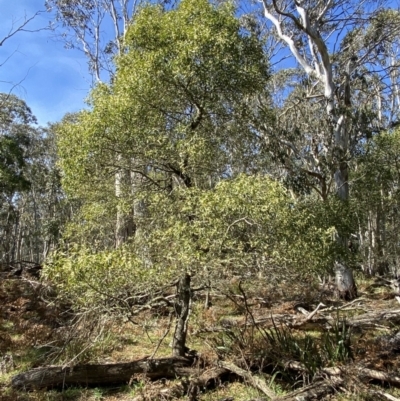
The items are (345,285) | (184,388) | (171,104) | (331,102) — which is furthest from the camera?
(331,102)

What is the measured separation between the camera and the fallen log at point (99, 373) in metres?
5.26

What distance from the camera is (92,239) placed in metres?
7.34

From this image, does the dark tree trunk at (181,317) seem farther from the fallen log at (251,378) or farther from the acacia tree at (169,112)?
the fallen log at (251,378)

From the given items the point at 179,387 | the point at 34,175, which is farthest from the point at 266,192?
the point at 34,175

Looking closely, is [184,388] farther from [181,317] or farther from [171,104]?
[171,104]

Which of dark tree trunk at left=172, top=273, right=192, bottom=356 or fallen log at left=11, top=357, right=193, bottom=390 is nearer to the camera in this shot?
fallen log at left=11, top=357, right=193, bottom=390

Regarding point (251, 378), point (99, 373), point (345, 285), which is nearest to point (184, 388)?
point (251, 378)

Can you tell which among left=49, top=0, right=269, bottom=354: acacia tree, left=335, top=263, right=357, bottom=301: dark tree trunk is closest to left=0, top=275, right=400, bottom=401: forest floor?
left=49, top=0, right=269, bottom=354: acacia tree

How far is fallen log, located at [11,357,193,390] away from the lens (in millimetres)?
5258

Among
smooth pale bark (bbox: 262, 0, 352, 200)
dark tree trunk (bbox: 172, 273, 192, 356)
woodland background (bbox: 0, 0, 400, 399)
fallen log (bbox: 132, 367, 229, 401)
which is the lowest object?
fallen log (bbox: 132, 367, 229, 401)

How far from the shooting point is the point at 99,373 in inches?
217

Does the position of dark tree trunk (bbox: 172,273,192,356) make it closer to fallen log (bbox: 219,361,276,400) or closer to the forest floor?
the forest floor

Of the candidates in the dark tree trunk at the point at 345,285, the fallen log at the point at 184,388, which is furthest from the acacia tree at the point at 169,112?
the dark tree trunk at the point at 345,285

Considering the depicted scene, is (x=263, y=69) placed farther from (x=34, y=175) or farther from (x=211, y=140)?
(x=34, y=175)
